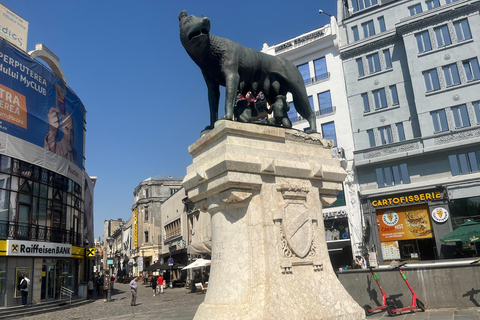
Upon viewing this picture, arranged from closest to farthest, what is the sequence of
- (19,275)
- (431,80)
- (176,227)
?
(19,275), (431,80), (176,227)

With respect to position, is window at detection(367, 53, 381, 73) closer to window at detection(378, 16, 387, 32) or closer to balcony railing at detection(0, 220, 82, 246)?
window at detection(378, 16, 387, 32)

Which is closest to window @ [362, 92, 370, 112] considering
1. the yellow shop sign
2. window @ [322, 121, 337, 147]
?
window @ [322, 121, 337, 147]

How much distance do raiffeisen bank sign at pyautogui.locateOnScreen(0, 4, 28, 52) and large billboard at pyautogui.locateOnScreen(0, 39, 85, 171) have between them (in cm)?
296

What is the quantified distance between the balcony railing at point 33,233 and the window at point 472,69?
105ft

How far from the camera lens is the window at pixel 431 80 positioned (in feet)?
91.0

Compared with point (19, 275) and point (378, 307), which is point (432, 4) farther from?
point (19, 275)

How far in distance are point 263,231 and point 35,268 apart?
2500 centimetres

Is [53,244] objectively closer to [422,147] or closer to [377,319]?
[377,319]

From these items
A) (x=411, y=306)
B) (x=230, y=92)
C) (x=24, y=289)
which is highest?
(x=230, y=92)

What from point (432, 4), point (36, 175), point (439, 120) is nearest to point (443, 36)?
point (432, 4)

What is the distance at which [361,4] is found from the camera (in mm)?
33781

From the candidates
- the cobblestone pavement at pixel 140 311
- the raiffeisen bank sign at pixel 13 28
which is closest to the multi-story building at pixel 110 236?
the raiffeisen bank sign at pixel 13 28

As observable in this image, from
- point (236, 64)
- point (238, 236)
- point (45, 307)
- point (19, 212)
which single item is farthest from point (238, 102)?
point (19, 212)

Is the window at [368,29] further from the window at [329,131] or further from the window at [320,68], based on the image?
the window at [329,131]
